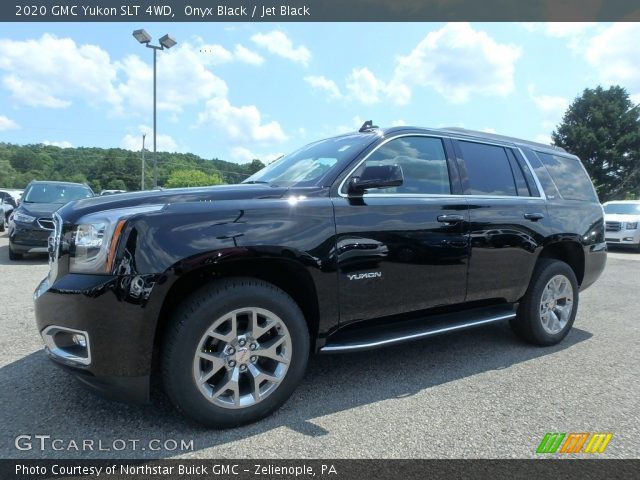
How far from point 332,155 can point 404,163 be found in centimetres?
57

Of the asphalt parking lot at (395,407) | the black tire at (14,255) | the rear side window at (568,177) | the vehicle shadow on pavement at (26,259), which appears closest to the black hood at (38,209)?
the black tire at (14,255)

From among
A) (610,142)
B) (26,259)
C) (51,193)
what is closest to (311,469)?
(26,259)

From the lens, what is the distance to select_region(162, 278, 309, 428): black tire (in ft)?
7.79

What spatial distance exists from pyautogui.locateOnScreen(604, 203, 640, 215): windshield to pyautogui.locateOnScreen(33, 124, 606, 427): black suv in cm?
1415

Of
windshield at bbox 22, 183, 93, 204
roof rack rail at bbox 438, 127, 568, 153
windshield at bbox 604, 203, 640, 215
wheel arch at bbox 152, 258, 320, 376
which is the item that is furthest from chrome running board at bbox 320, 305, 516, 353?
windshield at bbox 604, 203, 640, 215

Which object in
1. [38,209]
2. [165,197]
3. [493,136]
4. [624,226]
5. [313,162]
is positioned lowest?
[624,226]

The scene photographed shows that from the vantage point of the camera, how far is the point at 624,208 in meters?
15.8

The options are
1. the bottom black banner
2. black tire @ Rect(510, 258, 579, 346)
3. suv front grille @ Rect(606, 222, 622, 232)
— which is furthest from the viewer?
suv front grille @ Rect(606, 222, 622, 232)

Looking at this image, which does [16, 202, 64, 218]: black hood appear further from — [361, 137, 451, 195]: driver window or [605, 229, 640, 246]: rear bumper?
[605, 229, 640, 246]: rear bumper

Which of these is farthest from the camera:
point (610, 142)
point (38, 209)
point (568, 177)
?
point (610, 142)

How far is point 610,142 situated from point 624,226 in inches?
1028

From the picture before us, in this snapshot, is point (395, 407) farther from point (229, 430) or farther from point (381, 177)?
point (381, 177)

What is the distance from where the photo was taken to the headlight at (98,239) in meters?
2.30

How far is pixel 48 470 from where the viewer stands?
217 centimetres
